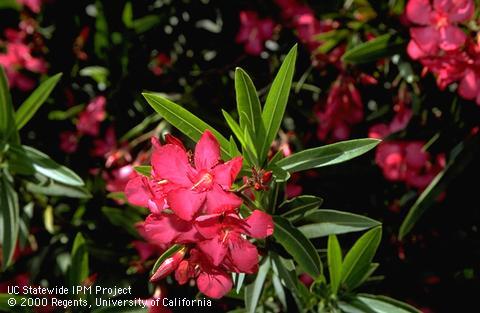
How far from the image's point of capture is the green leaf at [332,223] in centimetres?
114

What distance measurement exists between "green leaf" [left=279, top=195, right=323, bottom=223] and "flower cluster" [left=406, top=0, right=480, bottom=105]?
1.36ft

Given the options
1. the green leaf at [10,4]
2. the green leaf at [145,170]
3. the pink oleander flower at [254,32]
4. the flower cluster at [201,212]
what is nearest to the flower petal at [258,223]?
the flower cluster at [201,212]

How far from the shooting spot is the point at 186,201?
0.89 m

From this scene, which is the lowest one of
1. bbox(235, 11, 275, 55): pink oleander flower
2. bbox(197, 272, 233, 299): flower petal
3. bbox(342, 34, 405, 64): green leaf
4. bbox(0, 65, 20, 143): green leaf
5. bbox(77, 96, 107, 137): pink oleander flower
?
bbox(197, 272, 233, 299): flower petal

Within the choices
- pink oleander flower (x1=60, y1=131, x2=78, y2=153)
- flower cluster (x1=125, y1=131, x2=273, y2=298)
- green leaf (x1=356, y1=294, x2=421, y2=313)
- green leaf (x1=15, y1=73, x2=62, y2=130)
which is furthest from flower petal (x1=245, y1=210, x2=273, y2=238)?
pink oleander flower (x1=60, y1=131, x2=78, y2=153)

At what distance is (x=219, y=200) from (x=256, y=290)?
35 cm

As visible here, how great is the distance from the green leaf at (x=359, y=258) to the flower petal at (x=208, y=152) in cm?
42

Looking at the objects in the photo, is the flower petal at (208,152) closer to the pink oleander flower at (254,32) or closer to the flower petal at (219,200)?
the flower petal at (219,200)

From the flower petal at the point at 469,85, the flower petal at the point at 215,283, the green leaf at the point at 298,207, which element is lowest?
the flower petal at the point at 215,283

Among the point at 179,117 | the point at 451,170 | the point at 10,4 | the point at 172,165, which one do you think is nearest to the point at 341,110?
the point at 451,170

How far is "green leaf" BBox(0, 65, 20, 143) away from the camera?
1.39 meters

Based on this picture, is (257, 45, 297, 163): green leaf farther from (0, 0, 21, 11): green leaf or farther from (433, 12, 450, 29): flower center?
(0, 0, 21, 11): green leaf

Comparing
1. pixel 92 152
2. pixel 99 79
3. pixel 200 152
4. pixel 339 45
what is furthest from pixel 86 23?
pixel 200 152

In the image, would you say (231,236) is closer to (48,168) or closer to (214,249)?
(214,249)
